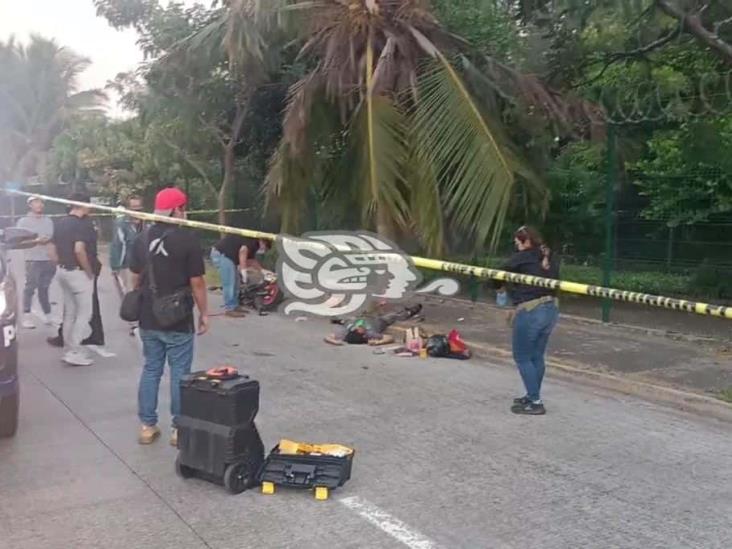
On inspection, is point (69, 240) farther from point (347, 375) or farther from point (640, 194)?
point (640, 194)

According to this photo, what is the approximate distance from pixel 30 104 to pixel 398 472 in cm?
3963

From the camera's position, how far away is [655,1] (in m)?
8.94

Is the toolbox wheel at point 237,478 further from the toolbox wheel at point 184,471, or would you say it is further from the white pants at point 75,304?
the white pants at point 75,304

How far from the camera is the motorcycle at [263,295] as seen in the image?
12719 mm

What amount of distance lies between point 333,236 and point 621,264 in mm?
4429

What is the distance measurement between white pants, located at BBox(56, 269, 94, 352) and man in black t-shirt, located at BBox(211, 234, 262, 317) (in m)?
3.74

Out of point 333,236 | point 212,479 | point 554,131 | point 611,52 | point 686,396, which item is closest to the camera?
point 212,479

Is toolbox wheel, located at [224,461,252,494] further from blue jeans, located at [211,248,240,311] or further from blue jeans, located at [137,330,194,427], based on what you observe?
blue jeans, located at [211,248,240,311]

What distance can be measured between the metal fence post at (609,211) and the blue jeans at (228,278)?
524 cm

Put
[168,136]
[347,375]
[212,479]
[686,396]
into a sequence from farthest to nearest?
[168,136], [347,375], [686,396], [212,479]

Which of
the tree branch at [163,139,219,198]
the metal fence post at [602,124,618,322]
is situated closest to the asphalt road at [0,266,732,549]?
the metal fence post at [602,124,618,322]

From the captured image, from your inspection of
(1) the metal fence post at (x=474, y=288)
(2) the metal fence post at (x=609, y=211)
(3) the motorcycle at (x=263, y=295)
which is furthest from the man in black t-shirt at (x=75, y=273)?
(2) the metal fence post at (x=609, y=211)

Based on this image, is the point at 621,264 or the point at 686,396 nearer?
the point at 686,396

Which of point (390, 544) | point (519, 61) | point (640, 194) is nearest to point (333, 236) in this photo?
point (519, 61)
